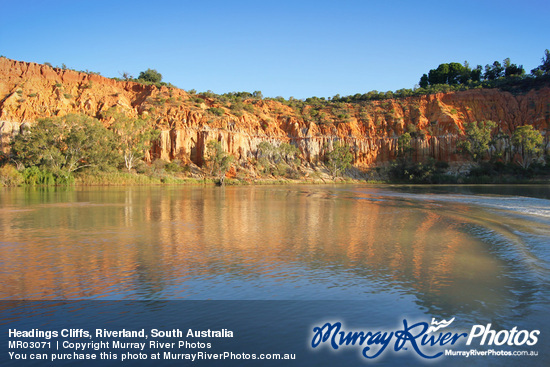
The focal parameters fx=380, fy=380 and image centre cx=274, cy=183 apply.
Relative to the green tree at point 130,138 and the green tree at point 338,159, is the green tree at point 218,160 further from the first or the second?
the green tree at point 338,159

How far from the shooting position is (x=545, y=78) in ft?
284

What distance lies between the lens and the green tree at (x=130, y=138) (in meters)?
58.4

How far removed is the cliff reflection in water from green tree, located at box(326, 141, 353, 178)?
60.2 meters

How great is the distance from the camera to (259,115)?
279 feet

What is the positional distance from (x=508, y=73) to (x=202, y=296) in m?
120

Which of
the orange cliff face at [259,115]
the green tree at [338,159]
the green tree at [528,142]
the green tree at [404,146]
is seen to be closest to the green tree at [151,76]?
the orange cliff face at [259,115]

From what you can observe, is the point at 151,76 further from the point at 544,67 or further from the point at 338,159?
the point at 544,67

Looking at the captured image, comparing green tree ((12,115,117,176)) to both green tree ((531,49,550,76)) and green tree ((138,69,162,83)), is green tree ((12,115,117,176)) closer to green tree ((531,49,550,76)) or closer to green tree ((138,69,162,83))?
green tree ((138,69,162,83))

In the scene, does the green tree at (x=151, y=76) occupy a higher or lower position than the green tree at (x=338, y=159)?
higher

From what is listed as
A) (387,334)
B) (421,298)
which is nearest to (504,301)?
(421,298)

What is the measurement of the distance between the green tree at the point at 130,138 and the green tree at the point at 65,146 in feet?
14.8

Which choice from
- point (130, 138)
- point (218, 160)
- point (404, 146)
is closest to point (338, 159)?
point (404, 146)

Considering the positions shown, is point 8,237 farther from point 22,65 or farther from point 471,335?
point 22,65

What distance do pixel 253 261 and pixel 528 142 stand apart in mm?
76856
